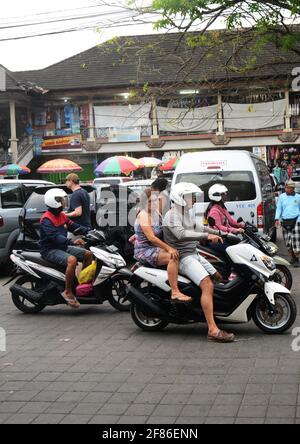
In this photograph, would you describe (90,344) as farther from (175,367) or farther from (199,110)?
(199,110)

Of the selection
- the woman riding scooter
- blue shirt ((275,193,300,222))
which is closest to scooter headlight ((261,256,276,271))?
the woman riding scooter

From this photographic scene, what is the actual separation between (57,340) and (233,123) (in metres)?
26.8

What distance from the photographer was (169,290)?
714cm

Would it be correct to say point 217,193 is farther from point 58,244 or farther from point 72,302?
point 72,302

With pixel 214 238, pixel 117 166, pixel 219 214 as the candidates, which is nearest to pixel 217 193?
pixel 219 214

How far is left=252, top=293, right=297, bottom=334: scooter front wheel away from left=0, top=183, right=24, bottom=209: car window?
287 inches

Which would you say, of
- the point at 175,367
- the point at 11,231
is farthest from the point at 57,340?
the point at 11,231

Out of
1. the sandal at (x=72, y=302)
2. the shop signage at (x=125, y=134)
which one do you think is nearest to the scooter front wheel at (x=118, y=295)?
the sandal at (x=72, y=302)

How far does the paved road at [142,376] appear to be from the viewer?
4730 millimetres

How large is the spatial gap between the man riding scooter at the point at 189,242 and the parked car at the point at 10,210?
6050 mm

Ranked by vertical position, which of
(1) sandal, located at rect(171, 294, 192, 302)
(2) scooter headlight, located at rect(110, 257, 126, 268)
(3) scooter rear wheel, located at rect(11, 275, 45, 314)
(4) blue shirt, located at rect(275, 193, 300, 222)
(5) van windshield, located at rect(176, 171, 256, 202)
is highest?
→ (5) van windshield, located at rect(176, 171, 256, 202)

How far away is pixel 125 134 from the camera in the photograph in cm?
3356

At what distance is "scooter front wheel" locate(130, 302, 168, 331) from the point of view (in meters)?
7.45

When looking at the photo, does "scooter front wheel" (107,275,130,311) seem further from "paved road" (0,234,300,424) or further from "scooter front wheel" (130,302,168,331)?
"scooter front wheel" (130,302,168,331)
